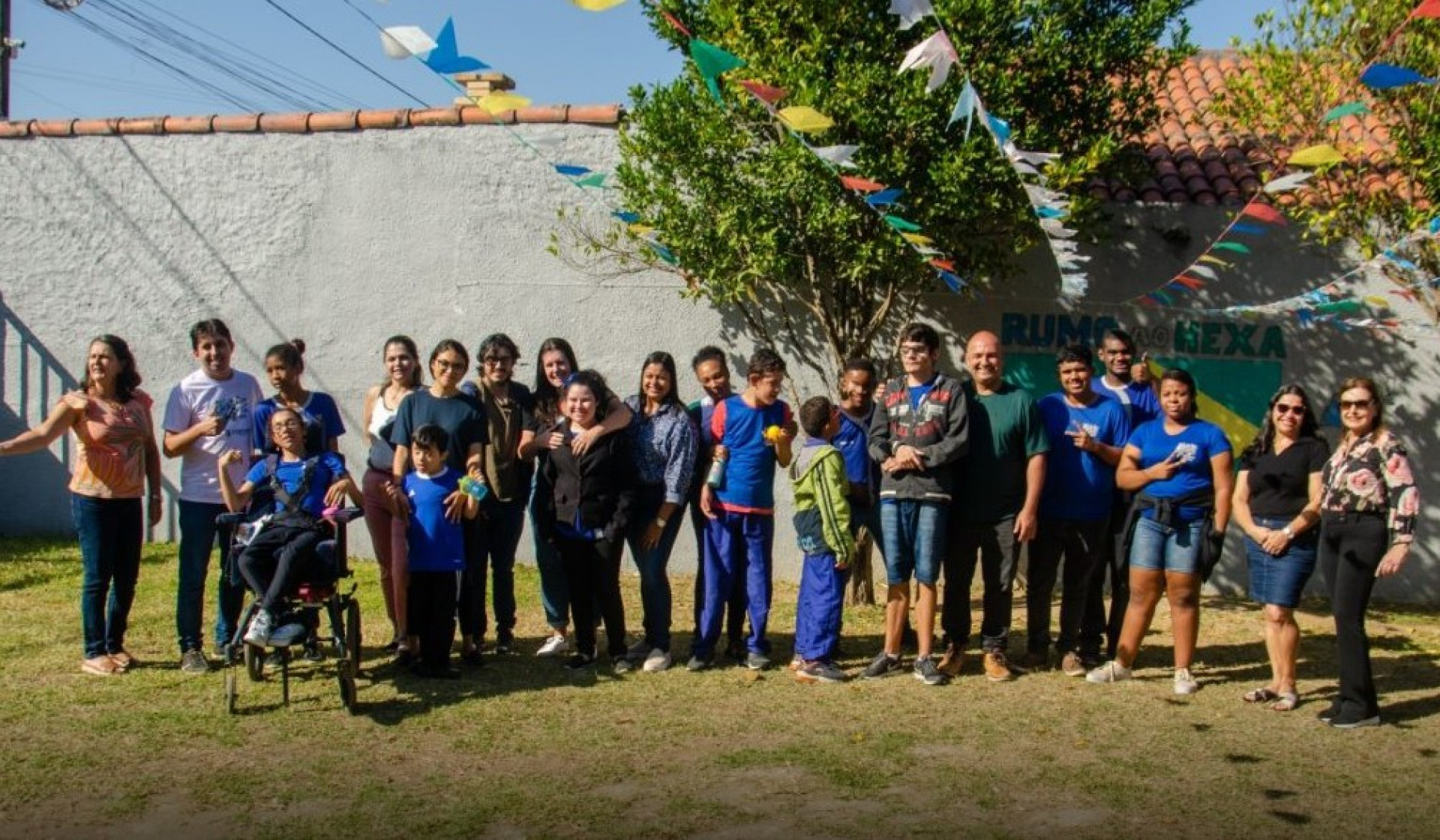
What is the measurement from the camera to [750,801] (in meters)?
5.22

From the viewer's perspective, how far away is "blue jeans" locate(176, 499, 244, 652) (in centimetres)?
704

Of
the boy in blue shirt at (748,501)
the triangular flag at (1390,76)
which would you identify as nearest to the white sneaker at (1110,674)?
the boy in blue shirt at (748,501)

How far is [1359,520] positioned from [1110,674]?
1551 millimetres

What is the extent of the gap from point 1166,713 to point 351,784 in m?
3.78

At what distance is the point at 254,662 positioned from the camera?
661cm

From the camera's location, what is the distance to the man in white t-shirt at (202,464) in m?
7.02

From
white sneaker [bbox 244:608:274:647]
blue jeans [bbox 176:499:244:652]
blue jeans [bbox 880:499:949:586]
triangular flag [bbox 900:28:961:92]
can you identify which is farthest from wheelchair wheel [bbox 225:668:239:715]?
triangular flag [bbox 900:28:961:92]

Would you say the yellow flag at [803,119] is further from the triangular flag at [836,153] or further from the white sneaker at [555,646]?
the white sneaker at [555,646]

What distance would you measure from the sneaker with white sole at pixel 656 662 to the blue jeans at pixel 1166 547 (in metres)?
2.49

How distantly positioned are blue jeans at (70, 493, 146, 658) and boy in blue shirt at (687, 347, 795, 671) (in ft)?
9.66

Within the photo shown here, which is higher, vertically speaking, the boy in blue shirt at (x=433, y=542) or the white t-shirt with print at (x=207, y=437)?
the white t-shirt with print at (x=207, y=437)

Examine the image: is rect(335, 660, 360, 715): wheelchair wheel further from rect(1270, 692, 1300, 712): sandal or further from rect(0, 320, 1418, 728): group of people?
rect(1270, 692, 1300, 712): sandal

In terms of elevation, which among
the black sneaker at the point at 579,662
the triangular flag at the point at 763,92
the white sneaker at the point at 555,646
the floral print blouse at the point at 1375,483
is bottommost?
the black sneaker at the point at 579,662

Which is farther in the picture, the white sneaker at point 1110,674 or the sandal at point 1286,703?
the white sneaker at point 1110,674
